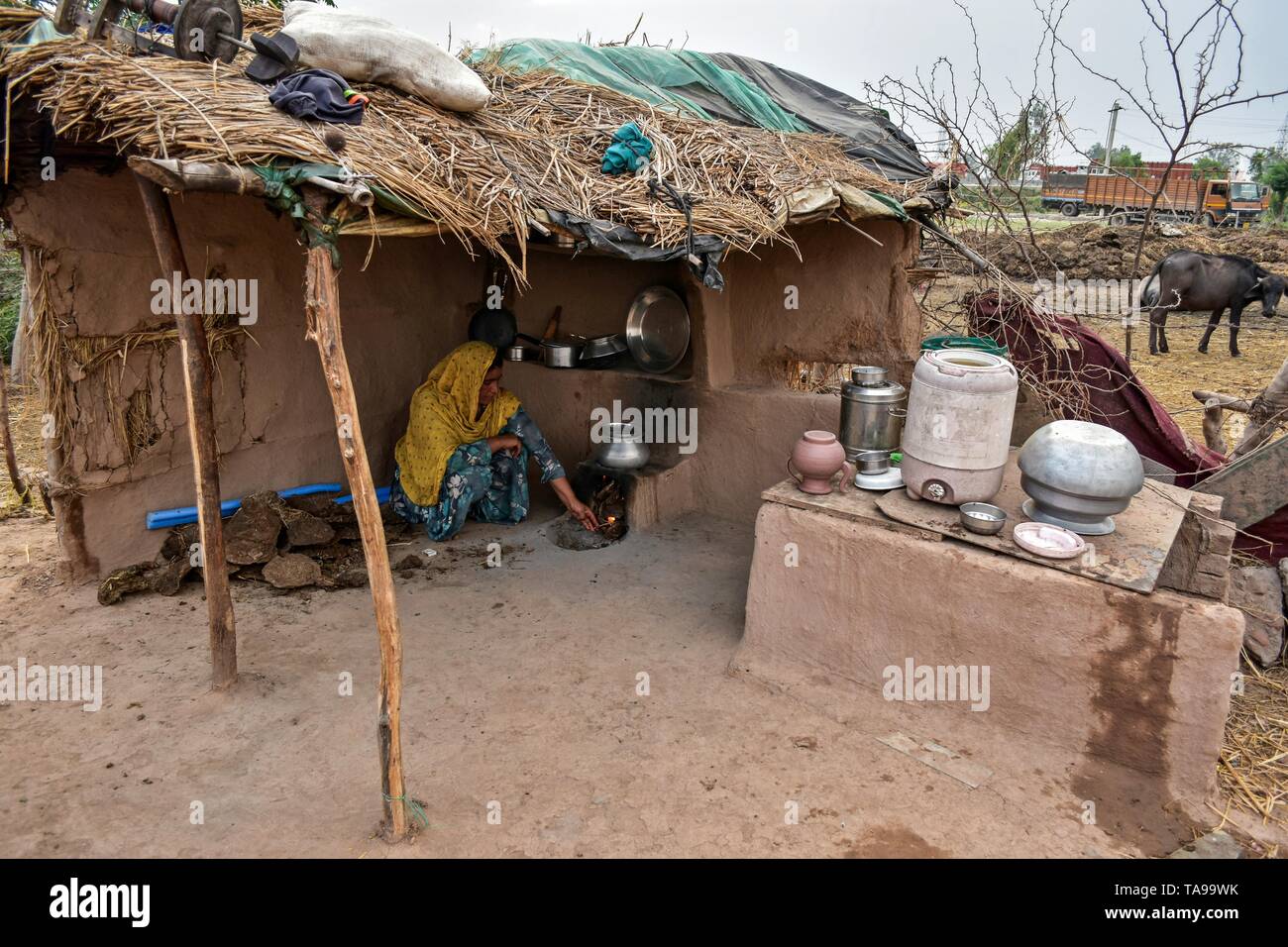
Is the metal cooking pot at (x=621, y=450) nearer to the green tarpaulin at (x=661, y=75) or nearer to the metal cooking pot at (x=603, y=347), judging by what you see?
the metal cooking pot at (x=603, y=347)

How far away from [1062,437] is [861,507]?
2.67 ft

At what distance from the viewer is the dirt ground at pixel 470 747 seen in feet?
8.87

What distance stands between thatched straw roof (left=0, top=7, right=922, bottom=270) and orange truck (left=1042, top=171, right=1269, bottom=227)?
66.3ft

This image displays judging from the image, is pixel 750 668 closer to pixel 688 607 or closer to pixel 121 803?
pixel 688 607

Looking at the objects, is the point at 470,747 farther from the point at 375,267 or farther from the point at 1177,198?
the point at 1177,198

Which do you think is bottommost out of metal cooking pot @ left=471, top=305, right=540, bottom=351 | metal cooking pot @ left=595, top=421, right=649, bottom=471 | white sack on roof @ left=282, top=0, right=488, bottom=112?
metal cooking pot @ left=595, top=421, right=649, bottom=471

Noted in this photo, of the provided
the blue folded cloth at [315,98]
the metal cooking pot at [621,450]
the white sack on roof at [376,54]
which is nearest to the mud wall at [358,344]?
the metal cooking pot at [621,450]

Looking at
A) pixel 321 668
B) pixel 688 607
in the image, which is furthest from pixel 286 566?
pixel 688 607

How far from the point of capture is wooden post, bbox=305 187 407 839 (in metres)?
2.59

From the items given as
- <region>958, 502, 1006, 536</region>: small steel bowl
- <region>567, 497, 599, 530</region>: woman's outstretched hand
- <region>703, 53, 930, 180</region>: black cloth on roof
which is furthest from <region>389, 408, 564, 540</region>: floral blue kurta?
<region>703, 53, 930, 180</region>: black cloth on roof

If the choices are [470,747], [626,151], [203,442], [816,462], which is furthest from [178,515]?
[816,462]

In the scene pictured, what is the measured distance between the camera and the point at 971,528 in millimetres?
3088

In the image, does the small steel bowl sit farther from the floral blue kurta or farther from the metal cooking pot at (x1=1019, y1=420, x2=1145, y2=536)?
the floral blue kurta

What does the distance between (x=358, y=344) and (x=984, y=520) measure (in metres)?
4.08
